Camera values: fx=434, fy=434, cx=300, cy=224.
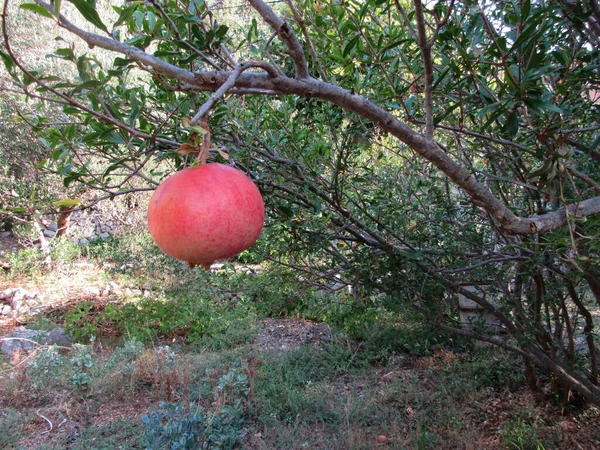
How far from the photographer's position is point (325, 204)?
211 centimetres

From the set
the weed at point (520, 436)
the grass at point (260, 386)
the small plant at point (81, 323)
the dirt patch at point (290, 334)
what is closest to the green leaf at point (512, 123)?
the grass at point (260, 386)

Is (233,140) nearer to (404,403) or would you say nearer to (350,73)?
(350,73)

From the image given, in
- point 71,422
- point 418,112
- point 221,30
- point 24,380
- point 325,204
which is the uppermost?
point 418,112

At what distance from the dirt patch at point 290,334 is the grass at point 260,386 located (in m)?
0.10

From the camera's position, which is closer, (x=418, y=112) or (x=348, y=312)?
(x=418, y=112)

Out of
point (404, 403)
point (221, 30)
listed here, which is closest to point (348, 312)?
point (404, 403)

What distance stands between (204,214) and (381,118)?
0.47m

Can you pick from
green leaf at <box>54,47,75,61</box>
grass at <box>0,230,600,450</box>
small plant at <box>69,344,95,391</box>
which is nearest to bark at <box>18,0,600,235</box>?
green leaf at <box>54,47,75,61</box>

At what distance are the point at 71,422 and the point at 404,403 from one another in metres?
2.62

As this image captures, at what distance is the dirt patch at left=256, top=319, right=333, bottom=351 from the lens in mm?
4961

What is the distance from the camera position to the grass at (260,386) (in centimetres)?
281

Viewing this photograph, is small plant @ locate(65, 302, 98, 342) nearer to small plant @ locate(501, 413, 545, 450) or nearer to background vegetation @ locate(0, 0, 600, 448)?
background vegetation @ locate(0, 0, 600, 448)

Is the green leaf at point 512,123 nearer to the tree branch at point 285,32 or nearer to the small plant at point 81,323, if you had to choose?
the tree branch at point 285,32

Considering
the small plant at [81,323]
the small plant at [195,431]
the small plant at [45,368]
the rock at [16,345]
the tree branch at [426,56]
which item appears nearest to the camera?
the tree branch at [426,56]
